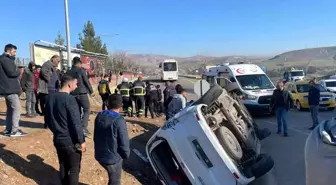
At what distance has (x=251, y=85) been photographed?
17266 mm

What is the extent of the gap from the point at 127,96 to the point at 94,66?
12.5m

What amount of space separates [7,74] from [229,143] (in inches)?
166

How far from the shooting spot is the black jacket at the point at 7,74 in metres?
6.59

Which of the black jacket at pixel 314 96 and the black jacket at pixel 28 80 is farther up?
the black jacket at pixel 28 80

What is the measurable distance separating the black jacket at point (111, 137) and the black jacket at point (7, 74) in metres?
2.40

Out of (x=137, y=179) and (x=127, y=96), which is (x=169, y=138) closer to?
(x=137, y=179)

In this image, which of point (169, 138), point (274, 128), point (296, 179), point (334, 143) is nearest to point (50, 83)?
point (169, 138)

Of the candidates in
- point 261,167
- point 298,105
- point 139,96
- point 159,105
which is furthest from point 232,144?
point 298,105

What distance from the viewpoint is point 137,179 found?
23.5ft

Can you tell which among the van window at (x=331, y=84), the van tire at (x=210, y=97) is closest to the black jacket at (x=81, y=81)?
the van tire at (x=210, y=97)

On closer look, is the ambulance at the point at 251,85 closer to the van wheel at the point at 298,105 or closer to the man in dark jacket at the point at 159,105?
the van wheel at the point at 298,105

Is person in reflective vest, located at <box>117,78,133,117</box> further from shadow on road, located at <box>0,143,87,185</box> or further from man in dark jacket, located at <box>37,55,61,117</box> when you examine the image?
shadow on road, located at <box>0,143,87,185</box>

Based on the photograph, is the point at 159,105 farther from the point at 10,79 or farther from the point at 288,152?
the point at 10,79

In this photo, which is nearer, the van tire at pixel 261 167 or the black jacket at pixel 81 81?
the van tire at pixel 261 167
